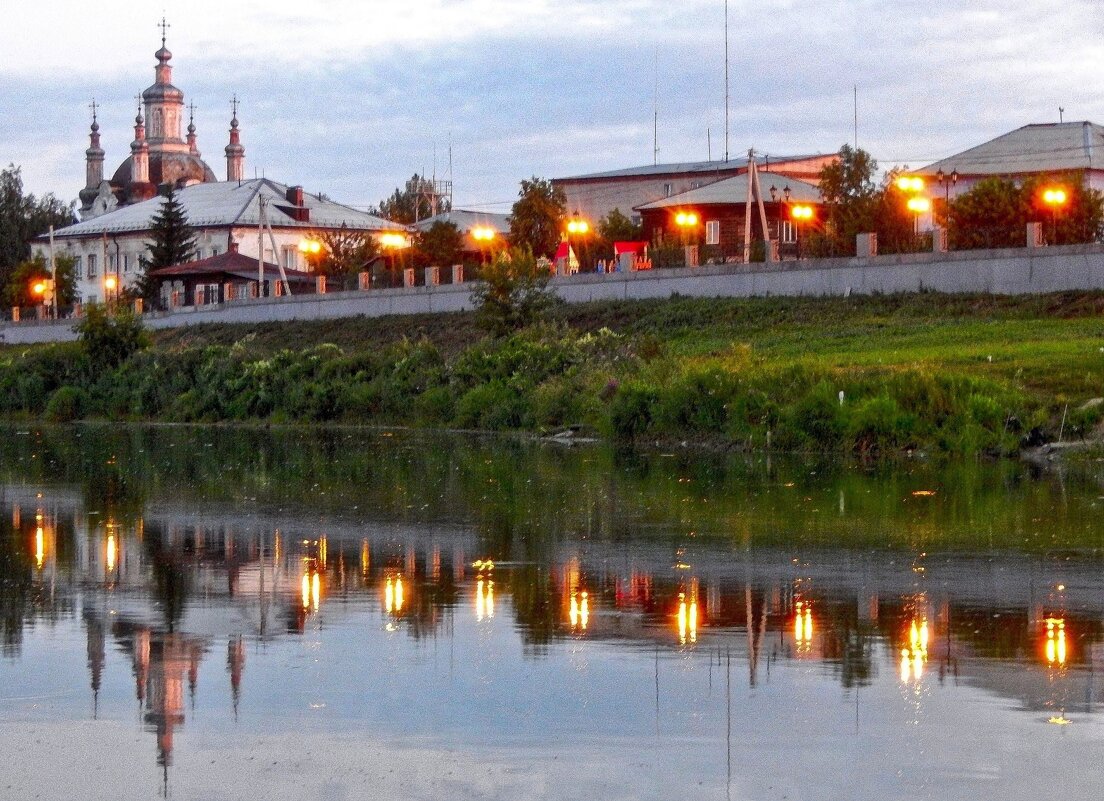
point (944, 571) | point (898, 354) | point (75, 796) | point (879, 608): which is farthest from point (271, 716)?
point (898, 354)

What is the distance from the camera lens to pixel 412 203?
539ft

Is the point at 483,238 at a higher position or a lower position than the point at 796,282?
higher

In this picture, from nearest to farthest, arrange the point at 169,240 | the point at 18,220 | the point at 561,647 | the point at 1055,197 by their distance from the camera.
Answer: the point at 561,647
the point at 1055,197
the point at 169,240
the point at 18,220

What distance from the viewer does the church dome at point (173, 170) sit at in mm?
151625

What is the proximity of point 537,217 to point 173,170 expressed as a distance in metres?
57.4

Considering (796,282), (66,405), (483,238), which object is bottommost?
(66,405)

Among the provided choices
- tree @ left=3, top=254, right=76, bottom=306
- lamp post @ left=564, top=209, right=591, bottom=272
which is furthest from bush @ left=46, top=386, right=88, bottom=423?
tree @ left=3, top=254, right=76, bottom=306

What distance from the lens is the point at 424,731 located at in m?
10.7

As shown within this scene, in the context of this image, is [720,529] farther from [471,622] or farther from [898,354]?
[898,354]

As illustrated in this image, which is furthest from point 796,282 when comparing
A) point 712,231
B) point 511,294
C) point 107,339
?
point 712,231

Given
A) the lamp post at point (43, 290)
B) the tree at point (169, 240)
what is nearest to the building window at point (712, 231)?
the tree at point (169, 240)

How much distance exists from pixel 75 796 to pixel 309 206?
11726cm

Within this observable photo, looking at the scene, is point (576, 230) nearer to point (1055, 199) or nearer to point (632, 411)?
point (1055, 199)

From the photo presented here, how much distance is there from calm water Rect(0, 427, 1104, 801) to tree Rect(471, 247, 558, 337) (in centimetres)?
3322
